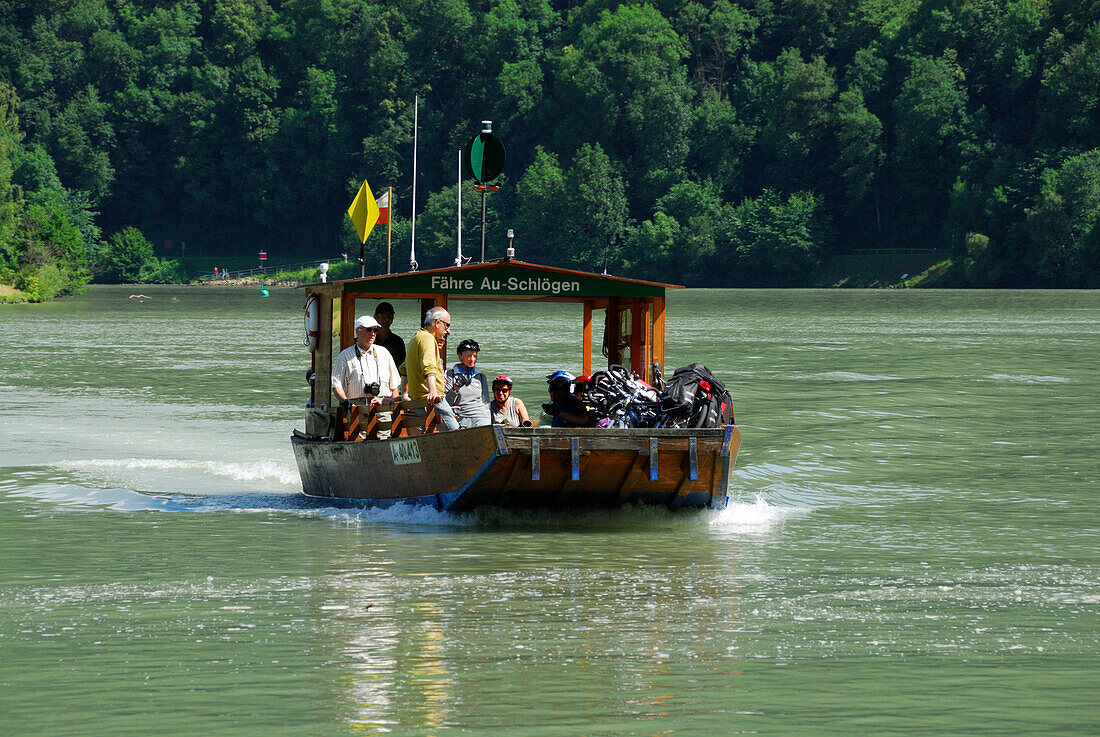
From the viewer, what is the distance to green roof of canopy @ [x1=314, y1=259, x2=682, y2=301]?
16000 millimetres

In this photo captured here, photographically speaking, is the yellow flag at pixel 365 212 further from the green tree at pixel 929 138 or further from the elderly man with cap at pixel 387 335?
the green tree at pixel 929 138

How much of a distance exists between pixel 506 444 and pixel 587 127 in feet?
416

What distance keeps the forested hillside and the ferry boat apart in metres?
80.5

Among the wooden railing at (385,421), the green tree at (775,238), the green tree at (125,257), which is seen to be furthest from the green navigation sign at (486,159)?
the green tree at (125,257)

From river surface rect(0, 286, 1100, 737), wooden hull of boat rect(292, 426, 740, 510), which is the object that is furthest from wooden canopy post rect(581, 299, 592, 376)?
wooden hull of boat rect(292, 426, 740, 510)

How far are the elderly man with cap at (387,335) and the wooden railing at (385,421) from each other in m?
0.69

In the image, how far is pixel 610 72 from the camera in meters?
138

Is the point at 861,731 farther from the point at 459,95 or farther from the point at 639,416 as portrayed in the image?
the point at 459,95

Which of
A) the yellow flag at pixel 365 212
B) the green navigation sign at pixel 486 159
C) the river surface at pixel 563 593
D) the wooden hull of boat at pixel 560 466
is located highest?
the green navigation sign at pixel 486 159

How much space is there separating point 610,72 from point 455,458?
125316 mm

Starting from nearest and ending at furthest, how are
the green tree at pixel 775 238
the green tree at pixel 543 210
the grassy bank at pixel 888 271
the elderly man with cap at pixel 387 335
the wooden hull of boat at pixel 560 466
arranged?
the wooden hull of boat at pixel 560 466, the elderly man with cap at pixel 387 335, the grassy bank at pixel 888 271, the green tree at pixel 775 238, the green tree at pixel 543 210

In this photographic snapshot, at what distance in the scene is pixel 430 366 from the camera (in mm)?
15133

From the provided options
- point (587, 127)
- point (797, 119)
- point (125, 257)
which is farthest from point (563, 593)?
point (125, 257)

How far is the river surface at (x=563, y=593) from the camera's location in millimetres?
9406
